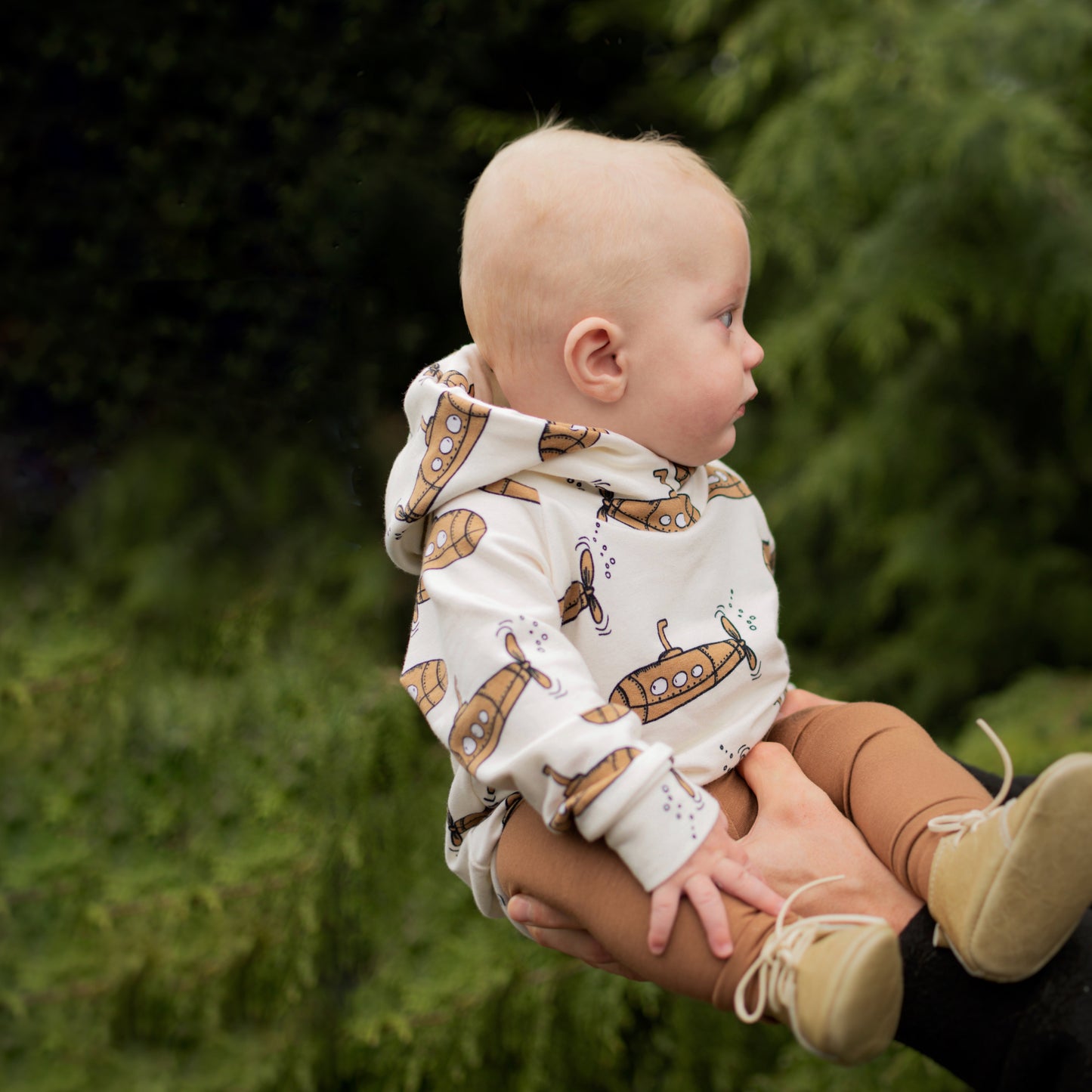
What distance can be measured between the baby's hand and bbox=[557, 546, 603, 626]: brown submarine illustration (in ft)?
0.79

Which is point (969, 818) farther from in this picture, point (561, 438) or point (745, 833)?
point (561, 438)

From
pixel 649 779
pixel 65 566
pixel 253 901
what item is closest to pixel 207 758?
pixel 253 901

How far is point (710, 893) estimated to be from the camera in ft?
3.04

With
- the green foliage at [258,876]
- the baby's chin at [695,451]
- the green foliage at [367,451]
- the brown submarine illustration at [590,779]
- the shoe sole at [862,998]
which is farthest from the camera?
the green foliage at [258,876]

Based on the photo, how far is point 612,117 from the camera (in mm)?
2955

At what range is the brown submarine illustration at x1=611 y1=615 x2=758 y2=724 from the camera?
1.08 metres

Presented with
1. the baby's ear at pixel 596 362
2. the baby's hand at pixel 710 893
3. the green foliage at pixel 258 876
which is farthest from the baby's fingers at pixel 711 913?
the green foliage at pixel 258 876

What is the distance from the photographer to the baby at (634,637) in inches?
36.1

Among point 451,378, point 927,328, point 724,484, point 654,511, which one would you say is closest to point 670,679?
point 654,511

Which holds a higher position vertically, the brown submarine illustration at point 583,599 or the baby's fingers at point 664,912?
the brown submarine illustration at point 583,599

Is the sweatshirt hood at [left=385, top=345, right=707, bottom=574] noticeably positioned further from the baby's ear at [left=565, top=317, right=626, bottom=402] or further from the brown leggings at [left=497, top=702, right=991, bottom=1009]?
the brown leggings at [left=497, top=702, right=991, bottom=1009]

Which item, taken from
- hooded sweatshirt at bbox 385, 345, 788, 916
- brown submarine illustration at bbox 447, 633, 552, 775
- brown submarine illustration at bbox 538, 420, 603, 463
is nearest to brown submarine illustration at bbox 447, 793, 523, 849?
hooded sweatshirt at bbox 385, 345, 788, 916

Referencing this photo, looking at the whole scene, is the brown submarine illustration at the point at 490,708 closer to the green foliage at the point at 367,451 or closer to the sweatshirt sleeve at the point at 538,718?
the sweatshirt sleeve at the point at 538,718

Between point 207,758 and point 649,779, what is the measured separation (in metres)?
2.36
